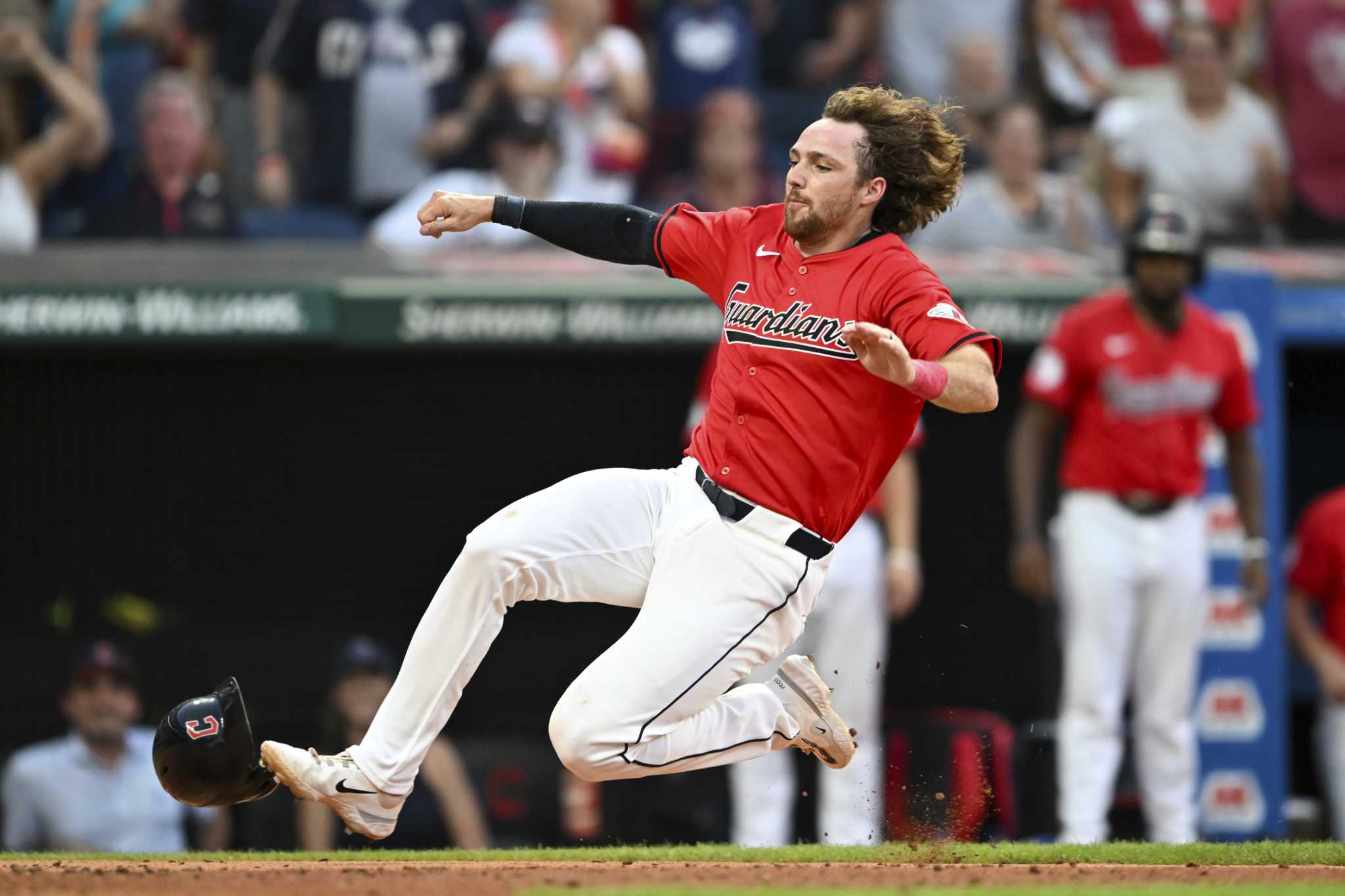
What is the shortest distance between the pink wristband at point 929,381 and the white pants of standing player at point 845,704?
2.85 m

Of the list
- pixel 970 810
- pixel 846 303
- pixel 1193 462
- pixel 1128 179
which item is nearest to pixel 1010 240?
pixel 1128 179

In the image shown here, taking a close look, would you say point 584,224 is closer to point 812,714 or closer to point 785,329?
point 785,329

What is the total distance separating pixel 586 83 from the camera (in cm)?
844

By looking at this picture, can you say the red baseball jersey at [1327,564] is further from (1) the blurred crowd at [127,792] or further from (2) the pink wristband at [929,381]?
(2) the pink wristband at [929,381]

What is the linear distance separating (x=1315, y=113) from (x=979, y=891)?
5534mm

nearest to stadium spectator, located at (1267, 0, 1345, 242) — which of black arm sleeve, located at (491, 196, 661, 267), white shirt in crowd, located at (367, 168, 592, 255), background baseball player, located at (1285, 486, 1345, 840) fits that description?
background baseball player, located at (1285, 486, 1345, 840)

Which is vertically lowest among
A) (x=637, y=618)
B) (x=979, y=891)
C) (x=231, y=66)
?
(x=979, y=891)

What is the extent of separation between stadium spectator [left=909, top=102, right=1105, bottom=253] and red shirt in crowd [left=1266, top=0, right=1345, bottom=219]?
3.62 ft

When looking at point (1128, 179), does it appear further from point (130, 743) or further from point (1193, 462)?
point (130, 743)

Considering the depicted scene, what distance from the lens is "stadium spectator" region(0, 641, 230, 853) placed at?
689cm

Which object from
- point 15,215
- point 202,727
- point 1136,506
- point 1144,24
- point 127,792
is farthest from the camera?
point 1144,24

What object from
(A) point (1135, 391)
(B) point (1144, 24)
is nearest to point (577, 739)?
(A) point (1135, 391)

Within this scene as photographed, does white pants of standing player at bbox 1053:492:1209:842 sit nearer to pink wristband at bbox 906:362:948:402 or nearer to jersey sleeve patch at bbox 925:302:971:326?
jersey sleeve patch at bbox 925:302:971:326

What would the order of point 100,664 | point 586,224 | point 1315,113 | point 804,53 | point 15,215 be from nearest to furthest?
point 586,224 < point 100,664 < point 15,215 < point 1315,113 < point 804,53
